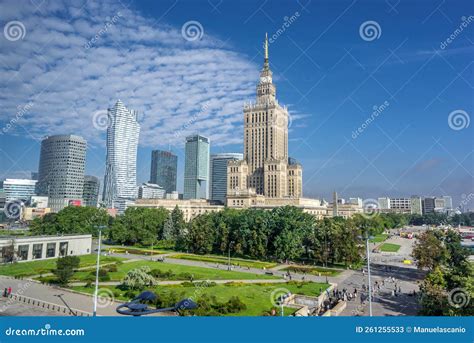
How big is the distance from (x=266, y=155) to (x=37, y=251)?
47975 mm

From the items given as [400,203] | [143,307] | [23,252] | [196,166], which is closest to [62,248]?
[23,252]

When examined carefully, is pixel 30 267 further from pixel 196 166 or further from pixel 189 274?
pixel 196 166

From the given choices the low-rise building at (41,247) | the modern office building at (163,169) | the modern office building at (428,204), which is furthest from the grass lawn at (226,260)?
the modern office building at (163,169)

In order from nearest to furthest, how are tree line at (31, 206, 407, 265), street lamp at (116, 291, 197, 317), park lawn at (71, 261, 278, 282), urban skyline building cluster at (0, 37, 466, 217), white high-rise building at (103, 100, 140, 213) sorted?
street lamp at (116, 291, 197, 317) < park lawn at (71, 261, 278, 282) < tree line at (31, 206, 407, 265) < urban skyline building cluster at (0, 37, 466, 217) < white high-rise building at (103, 100, 140, 213)

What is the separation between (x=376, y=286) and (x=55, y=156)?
6415 cm

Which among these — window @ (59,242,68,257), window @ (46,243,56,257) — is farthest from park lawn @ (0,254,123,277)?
window @ (59,242,68,257)

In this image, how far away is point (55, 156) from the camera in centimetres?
6588

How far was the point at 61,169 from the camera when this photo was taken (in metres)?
70.3

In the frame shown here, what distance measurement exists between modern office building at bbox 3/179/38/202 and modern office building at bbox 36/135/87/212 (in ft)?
5.70

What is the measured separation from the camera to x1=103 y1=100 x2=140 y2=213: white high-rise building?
8112cm

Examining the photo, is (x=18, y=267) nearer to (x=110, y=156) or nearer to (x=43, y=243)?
(x=43, y=243)

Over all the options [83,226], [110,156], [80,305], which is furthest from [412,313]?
[110,156]

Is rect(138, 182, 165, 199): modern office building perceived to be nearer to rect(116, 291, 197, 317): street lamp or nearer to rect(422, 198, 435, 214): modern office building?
rect(422, 198, 435, 214): modern office building

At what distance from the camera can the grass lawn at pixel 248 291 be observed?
16094mm
